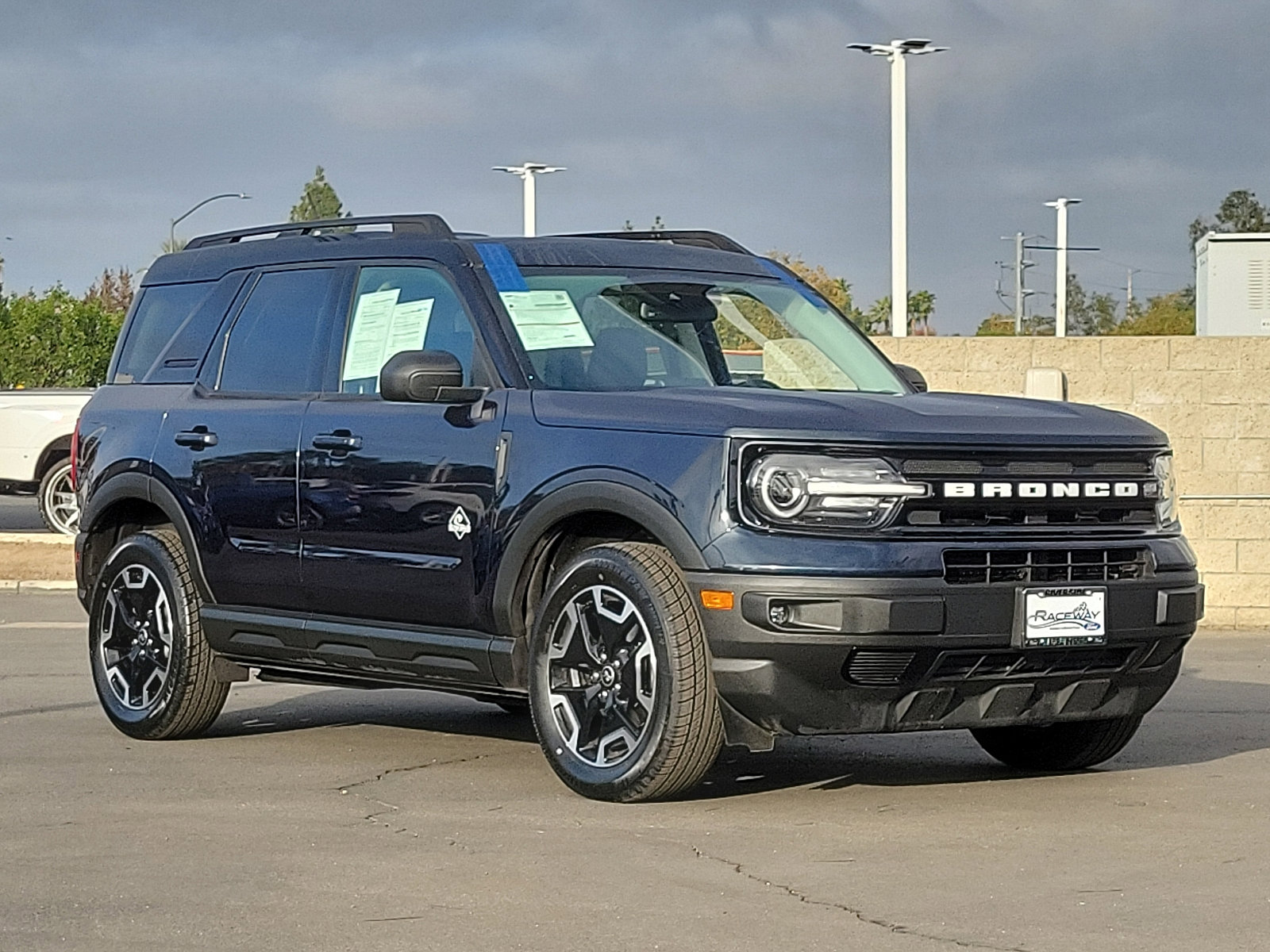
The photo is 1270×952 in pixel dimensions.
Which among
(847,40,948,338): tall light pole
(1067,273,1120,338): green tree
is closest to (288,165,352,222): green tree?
(1067,273,1120,338): green tree

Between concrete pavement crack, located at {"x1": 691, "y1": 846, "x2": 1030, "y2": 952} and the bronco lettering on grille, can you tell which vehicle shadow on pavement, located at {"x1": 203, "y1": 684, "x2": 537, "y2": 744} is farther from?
concrete pavement crack, located at {"x1": 691, "y1": 846, "x2": 1030, "y2": 952}

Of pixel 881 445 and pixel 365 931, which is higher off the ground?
pixel 881 445

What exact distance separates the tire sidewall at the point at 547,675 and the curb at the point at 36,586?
399 inches

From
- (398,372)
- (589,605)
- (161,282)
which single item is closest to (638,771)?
(589,605)

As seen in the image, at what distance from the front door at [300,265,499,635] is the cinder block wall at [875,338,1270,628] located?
7.04m

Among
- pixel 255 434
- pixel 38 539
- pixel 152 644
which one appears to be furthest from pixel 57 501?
pixel 255 434

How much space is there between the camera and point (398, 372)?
7477 mm

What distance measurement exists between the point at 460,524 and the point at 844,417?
1.41m

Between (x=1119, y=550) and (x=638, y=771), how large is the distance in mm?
1650

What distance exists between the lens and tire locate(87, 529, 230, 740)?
8633mm

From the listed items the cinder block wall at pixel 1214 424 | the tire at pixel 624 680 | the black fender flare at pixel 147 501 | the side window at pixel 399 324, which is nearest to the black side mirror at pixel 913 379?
the side window at pixel 399 324

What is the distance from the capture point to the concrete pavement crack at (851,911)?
16.8 ft

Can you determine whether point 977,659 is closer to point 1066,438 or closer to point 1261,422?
point 1066,438

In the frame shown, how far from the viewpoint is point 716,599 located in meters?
6.73
